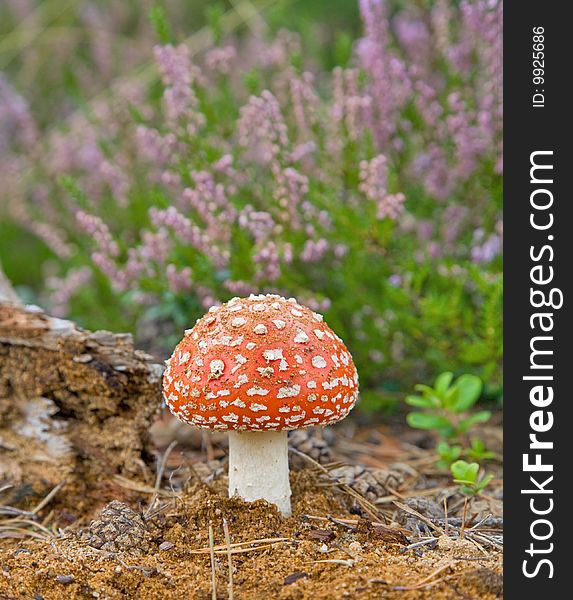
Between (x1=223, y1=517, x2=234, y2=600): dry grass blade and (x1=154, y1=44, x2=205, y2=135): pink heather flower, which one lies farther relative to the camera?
(x1=154, y1=44, x2=205, y2=135): pink heather flower

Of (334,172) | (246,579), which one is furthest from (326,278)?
(246,579)

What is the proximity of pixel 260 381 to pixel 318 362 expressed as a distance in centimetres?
24

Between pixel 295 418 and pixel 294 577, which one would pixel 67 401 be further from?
pixel 294 577

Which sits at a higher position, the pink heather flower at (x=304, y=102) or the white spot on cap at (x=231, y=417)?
the pink heather flower at (x=304, y=102)

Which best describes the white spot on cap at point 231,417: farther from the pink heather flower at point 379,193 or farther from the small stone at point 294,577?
the pink heather flower at point 379,193

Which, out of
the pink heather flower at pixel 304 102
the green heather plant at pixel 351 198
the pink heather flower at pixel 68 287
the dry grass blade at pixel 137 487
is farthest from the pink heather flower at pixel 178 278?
the pink heather flower at pixel 68 287

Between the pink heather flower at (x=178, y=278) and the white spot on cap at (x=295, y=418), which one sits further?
the pink heather flower at (x=178, y=278)

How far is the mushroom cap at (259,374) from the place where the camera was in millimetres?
2662

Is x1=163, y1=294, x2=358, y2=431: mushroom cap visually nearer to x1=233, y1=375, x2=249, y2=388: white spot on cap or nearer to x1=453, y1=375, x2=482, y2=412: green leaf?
x1=233, y1=375, x2=249, y2=388: white spot on cap

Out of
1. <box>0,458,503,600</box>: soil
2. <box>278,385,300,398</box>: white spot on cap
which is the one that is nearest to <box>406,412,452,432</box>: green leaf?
<box>0,458,503,600</box>: soil

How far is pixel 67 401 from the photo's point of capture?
3.54 m

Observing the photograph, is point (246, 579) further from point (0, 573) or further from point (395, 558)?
point (0, 573)

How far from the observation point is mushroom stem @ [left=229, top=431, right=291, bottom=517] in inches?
117

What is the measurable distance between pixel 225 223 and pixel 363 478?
5.36ft
